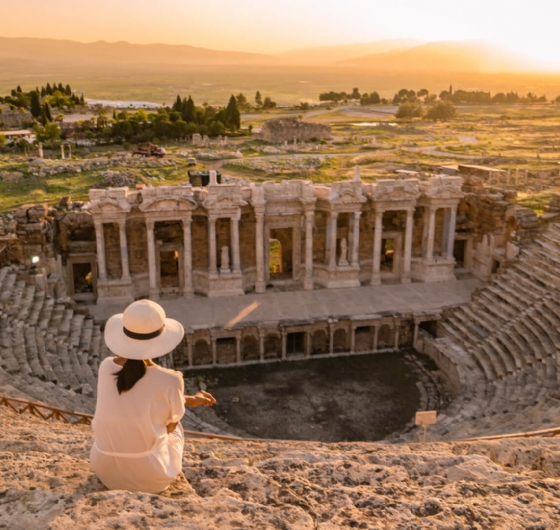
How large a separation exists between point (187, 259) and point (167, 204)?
92.5 inches

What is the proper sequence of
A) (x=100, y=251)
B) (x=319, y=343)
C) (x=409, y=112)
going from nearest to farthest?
(x=319, y=343) < (x=100, y=251) < (x=409, y=112)

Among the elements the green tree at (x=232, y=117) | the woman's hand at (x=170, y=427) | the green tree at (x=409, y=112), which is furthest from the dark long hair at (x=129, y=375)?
the green tree at (x=409, y=112)

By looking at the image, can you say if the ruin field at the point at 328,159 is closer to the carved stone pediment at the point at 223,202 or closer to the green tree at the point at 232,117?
the green tree at the point at 232,117

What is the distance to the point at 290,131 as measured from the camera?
253 feet

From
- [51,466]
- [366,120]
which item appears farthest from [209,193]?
[366,120]

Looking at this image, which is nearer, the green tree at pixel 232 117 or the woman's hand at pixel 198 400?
the woman's hand at pixel 198 400

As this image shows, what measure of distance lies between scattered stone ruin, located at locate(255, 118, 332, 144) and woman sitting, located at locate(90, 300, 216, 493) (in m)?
70.5

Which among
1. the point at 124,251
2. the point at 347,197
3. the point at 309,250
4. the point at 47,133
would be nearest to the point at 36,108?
the point at 47,133

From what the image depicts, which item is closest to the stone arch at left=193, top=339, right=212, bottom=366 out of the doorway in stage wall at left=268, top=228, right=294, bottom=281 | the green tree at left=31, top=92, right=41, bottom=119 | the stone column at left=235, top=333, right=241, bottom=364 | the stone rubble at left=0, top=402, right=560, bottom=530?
the stone column at left=235, top=333, right=241, bottom=364

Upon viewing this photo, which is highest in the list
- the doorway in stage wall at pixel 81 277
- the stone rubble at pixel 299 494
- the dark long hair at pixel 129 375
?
the dark long hair at pixel 129 375

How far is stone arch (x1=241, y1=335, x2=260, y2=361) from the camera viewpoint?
22548mm

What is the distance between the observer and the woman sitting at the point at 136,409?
5.65 meters

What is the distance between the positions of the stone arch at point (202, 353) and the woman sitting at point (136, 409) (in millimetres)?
16471

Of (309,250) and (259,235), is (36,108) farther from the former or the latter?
(309,250)
